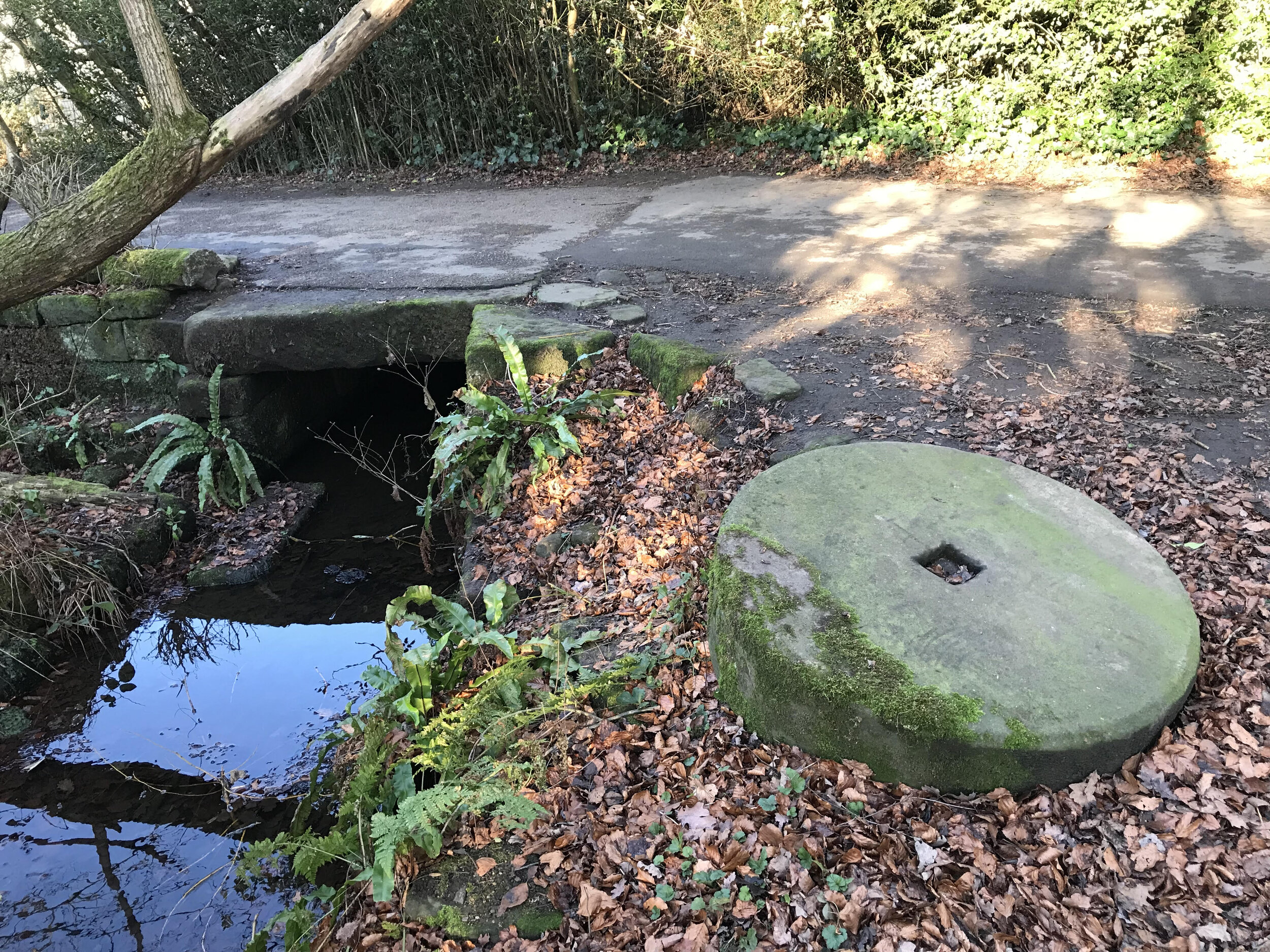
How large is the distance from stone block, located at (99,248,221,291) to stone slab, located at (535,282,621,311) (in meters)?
2.79

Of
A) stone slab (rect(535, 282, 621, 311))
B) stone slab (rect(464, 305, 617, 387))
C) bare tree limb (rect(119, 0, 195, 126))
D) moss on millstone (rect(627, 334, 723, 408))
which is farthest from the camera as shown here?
stone slab (rect(535, 282, 621, 311))

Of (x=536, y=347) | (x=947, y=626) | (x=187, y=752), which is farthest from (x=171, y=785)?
(x=947, y=626)

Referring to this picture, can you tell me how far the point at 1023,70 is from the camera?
26.9ft

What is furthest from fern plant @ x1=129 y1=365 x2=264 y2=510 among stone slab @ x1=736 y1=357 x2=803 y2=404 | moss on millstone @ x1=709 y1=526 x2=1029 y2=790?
moss on millstone @ x1=709 y1=526 x2=1029 y2=790

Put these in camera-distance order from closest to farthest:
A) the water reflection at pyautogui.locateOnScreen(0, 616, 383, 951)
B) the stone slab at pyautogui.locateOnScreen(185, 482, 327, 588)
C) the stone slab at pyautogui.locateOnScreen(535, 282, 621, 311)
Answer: the water reflection at pyautogui.locateOnScreen(0, 616, 383, 951) → the stone slab at pyautogui.locateOnScreen(185, 482, 327, 588) → the stone slab at pyautogui.locateOnScreen(535, 282, 621, 311)

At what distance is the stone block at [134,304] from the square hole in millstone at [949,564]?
6.08 metres

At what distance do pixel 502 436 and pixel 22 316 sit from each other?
462cm

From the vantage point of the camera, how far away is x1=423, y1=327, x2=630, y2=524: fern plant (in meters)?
4.70

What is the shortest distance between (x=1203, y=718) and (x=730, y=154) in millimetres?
8466

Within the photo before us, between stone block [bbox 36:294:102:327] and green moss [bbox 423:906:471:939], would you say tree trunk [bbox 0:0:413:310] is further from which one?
green moss [bbox 423:906:471:939]

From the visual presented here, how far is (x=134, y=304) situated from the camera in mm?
6305

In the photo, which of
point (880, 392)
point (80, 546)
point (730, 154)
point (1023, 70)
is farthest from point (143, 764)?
point (1023, 70)

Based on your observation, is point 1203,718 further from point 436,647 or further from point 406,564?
point 406,564

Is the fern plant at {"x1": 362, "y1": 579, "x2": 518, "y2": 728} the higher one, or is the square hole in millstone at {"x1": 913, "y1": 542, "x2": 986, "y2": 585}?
the square hole in millstone at {"x1": 913, "y1": 542, "x2": 986, "y2": 585}
